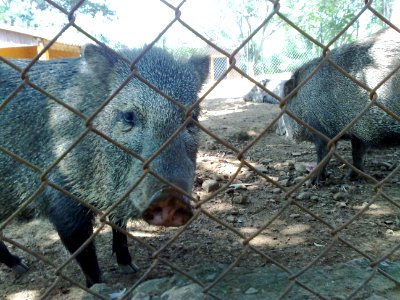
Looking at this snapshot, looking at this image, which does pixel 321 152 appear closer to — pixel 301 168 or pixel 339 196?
pixel 301 168

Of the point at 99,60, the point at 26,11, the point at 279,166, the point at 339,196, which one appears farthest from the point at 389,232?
the point at 26,11

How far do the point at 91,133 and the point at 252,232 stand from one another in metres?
1.52

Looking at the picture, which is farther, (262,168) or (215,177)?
(262,168)

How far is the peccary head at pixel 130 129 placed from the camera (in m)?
1.84

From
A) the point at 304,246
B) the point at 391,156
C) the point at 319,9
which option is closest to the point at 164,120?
the point at 304,246

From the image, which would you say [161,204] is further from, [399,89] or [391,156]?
[391,156]

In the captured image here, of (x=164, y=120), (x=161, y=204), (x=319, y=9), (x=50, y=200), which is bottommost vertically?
(x=50, y=200)

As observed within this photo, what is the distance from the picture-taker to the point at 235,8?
25.6 meters

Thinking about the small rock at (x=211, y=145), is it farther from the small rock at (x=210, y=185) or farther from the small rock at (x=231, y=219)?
the small rock at (x=231, y=219)

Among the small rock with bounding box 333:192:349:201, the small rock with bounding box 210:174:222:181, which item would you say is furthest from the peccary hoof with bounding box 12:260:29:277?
the small rock with bounding box 333:192:349:201

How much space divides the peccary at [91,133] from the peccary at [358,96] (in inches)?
85.2

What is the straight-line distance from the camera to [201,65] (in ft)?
8.68

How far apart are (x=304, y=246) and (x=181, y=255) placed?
0.84 m

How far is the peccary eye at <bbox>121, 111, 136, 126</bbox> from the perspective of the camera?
78.2 inches
